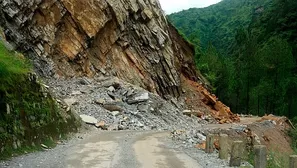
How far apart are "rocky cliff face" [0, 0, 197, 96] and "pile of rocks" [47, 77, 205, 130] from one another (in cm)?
280

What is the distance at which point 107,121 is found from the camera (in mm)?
30734

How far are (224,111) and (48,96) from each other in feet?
121

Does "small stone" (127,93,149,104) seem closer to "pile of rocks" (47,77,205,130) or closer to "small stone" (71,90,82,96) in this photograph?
"pile of rocks" (47,77,205,130)

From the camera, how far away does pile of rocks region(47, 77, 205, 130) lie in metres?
31.4

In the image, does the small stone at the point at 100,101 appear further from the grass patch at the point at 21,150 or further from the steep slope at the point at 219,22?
the steep slope at the point at 219,22

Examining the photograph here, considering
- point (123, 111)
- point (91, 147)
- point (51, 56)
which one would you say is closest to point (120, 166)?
point (91, 147)

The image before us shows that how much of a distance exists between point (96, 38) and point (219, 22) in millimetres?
136440

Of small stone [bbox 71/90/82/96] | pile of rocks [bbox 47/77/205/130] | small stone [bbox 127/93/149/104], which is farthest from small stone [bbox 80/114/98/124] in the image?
small stone [bbox 127/93/149/104]

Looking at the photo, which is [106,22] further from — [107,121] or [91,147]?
[91,147]

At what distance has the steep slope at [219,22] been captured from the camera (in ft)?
472

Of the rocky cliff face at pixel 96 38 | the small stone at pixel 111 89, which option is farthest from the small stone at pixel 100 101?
the rocky cliff face at pixel 96 38

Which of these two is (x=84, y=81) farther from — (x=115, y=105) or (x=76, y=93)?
(x=115, y=105)

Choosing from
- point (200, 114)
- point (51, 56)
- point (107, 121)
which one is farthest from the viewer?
point (200, 114)

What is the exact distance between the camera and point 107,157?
48.4 ft
